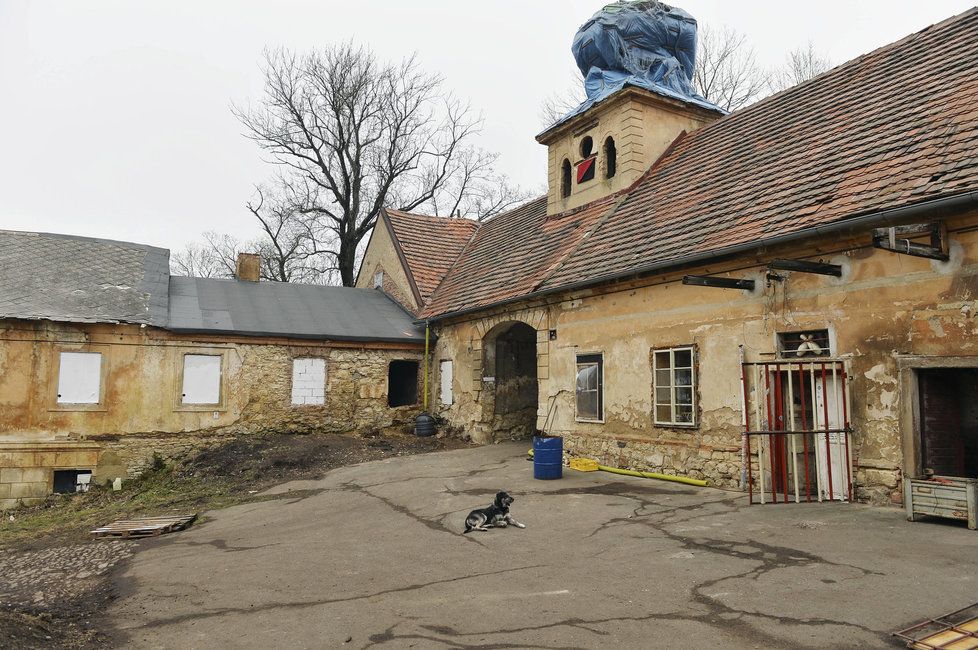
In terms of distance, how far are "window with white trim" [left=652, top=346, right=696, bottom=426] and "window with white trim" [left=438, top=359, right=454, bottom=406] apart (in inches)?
295

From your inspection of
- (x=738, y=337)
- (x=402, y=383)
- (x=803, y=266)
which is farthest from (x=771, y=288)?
(x=402, y=383)

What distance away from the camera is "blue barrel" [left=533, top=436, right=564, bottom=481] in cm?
1126

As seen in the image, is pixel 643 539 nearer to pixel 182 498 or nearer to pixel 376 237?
pixel 182 498

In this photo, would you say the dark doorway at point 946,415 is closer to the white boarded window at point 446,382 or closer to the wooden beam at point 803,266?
the wooden beam at point 803,266

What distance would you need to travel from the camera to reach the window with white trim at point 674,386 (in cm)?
1031

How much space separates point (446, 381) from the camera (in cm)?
1780

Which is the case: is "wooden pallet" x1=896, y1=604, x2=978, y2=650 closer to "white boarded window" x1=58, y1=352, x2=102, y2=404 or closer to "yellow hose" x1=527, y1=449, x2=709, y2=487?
"yellow hose" x1=527, y1=449, x2=709, y2=487

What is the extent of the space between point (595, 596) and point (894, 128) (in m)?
7.87

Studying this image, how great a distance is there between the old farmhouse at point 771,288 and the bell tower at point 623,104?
0.25ft

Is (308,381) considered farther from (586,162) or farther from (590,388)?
(586,162)

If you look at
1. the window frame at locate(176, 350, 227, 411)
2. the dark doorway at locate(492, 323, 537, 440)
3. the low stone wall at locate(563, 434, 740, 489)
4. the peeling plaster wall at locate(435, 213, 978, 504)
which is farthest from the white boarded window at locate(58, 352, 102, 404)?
the low stone wall at locate(563, 434, 740, 489)

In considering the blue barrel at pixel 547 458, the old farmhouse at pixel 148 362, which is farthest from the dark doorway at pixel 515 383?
the blue barrel at pixel 547 458

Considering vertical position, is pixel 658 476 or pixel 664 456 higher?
pixel 664 456

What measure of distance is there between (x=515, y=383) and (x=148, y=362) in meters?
8.47
